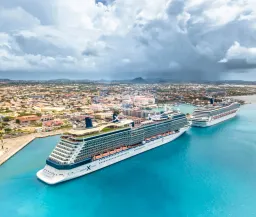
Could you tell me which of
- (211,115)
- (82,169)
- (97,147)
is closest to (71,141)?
(97,147)


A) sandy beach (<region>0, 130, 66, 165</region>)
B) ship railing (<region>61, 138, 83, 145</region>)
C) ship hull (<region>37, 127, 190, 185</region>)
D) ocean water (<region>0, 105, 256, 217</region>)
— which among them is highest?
ship railing (<region>61, 138, 83, 145</region>)

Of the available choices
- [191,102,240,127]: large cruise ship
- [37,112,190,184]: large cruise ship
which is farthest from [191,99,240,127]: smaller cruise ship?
[37,112,190,184]: large cruise ship

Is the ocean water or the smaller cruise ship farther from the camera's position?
the smaller cruise ship

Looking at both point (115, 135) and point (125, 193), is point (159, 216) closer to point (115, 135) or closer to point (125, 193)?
point (125, 193)

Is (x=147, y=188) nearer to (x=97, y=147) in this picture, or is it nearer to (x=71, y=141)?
(x=97, y=147)

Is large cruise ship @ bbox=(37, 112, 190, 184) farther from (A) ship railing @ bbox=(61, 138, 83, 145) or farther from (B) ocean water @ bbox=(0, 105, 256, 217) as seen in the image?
(B) ocean water @ bbox=(0, 105, 256, 217)

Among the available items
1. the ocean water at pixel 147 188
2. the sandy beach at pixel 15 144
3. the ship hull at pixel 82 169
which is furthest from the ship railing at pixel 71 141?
the sandy beach at pixel 15 144
